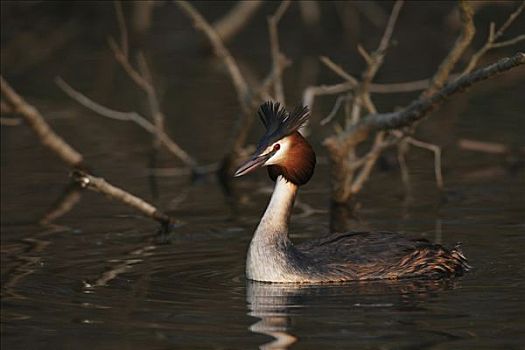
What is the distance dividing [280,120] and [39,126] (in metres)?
4.73

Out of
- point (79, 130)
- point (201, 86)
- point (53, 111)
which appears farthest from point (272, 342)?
point (201, 86)

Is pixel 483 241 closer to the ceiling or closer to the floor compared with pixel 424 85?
closer to the floor

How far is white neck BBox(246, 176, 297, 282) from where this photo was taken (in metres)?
10.5

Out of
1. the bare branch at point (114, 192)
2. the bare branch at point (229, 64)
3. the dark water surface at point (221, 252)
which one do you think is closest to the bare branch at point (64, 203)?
the dark water surface at point (221, 252)

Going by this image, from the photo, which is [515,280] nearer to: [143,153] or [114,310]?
[114,310]

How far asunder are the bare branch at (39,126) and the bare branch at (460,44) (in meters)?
4.08

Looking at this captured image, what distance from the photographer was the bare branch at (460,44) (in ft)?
40.0

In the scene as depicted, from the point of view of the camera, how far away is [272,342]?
8711mm

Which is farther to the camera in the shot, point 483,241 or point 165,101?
point 165,101

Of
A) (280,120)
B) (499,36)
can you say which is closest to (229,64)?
(499,36)

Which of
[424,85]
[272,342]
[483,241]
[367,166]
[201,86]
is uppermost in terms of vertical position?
[201,86]

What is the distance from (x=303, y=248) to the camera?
35.7ft

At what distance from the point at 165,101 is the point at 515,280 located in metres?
12.3

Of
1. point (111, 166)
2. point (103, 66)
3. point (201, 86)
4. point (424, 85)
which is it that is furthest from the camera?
point (103, 66)
